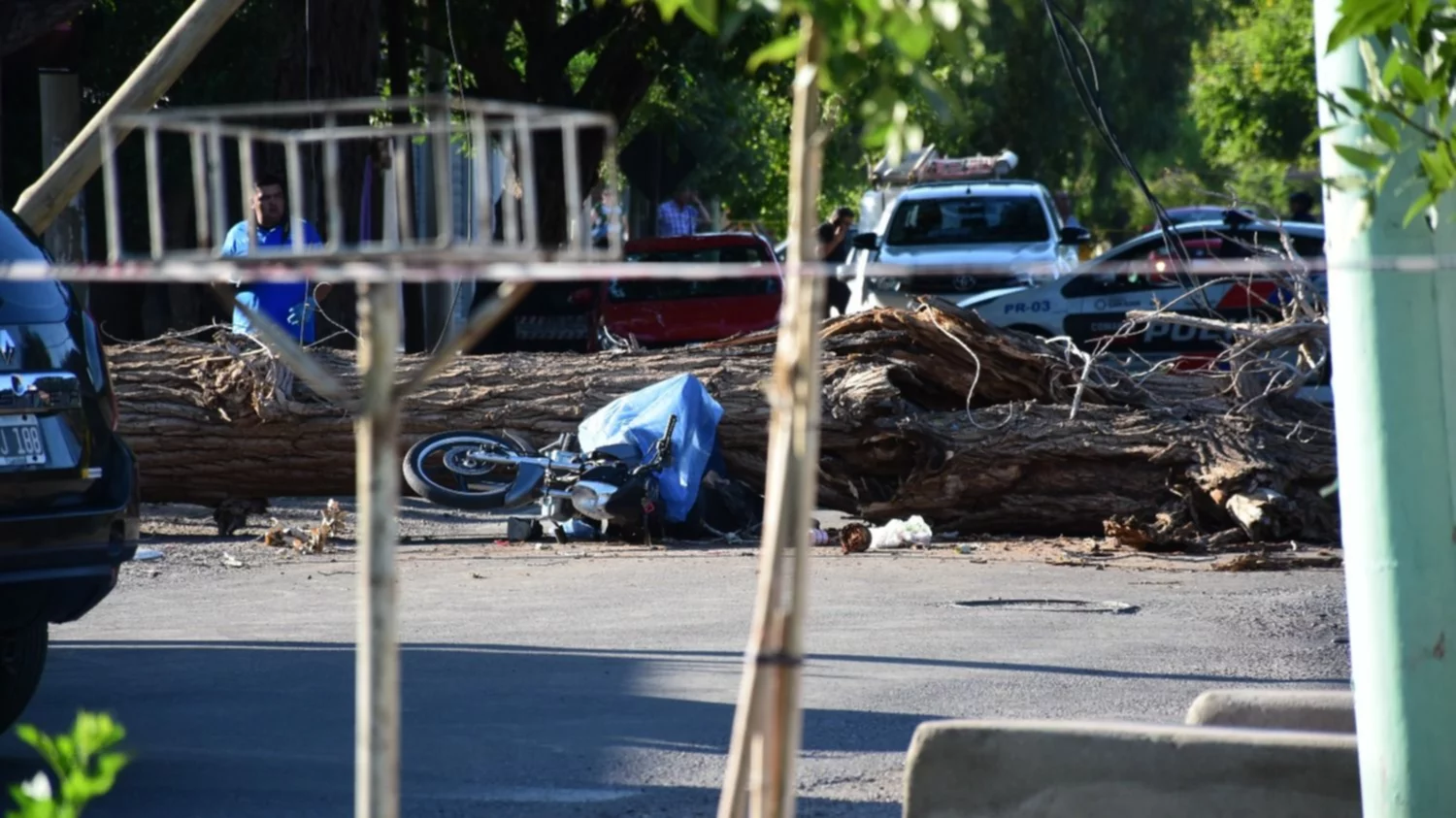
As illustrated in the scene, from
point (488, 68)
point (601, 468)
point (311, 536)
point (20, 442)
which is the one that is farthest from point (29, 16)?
point (488, 68)

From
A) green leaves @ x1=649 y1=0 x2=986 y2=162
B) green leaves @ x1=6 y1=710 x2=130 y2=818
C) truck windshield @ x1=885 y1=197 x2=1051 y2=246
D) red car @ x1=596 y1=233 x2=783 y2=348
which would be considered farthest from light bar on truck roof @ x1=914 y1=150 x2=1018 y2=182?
green leaves @ x1=6 y1=710 x2=130 y2=818

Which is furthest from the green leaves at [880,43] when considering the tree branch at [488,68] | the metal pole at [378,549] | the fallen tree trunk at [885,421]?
the tree branch at [488,68]

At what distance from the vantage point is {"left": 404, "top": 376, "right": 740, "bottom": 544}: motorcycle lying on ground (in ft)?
35.8

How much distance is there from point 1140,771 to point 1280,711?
2.34ft

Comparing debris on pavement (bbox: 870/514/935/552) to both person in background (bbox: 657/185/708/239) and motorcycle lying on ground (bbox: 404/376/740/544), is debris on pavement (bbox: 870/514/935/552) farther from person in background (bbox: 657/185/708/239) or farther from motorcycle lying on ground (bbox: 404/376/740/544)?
person in background (bbox: 657/185/708/239)

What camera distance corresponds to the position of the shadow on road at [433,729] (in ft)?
17.3

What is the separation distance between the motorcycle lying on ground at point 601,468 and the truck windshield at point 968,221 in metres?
11.5

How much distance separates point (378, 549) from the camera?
183 cm

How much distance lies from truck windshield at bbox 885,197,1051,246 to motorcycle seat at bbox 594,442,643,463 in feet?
38.7

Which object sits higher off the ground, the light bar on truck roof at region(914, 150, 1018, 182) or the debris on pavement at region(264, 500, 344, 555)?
the light bar on truck roof at region(914, 150, 1018, 182)

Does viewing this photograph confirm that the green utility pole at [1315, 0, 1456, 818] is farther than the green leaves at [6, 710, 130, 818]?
Yes

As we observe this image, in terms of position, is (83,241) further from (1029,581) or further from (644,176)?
(644,176)

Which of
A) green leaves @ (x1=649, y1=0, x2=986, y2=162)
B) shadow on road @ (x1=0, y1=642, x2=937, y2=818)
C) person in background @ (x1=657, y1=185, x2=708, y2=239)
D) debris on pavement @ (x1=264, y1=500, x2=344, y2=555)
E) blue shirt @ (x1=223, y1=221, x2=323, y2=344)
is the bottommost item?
shadow on road @ (x1=0, y1=642, x2=937, y2=818)

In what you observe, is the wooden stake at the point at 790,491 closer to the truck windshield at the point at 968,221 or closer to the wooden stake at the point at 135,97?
the wooden stake at the point at 135,97
